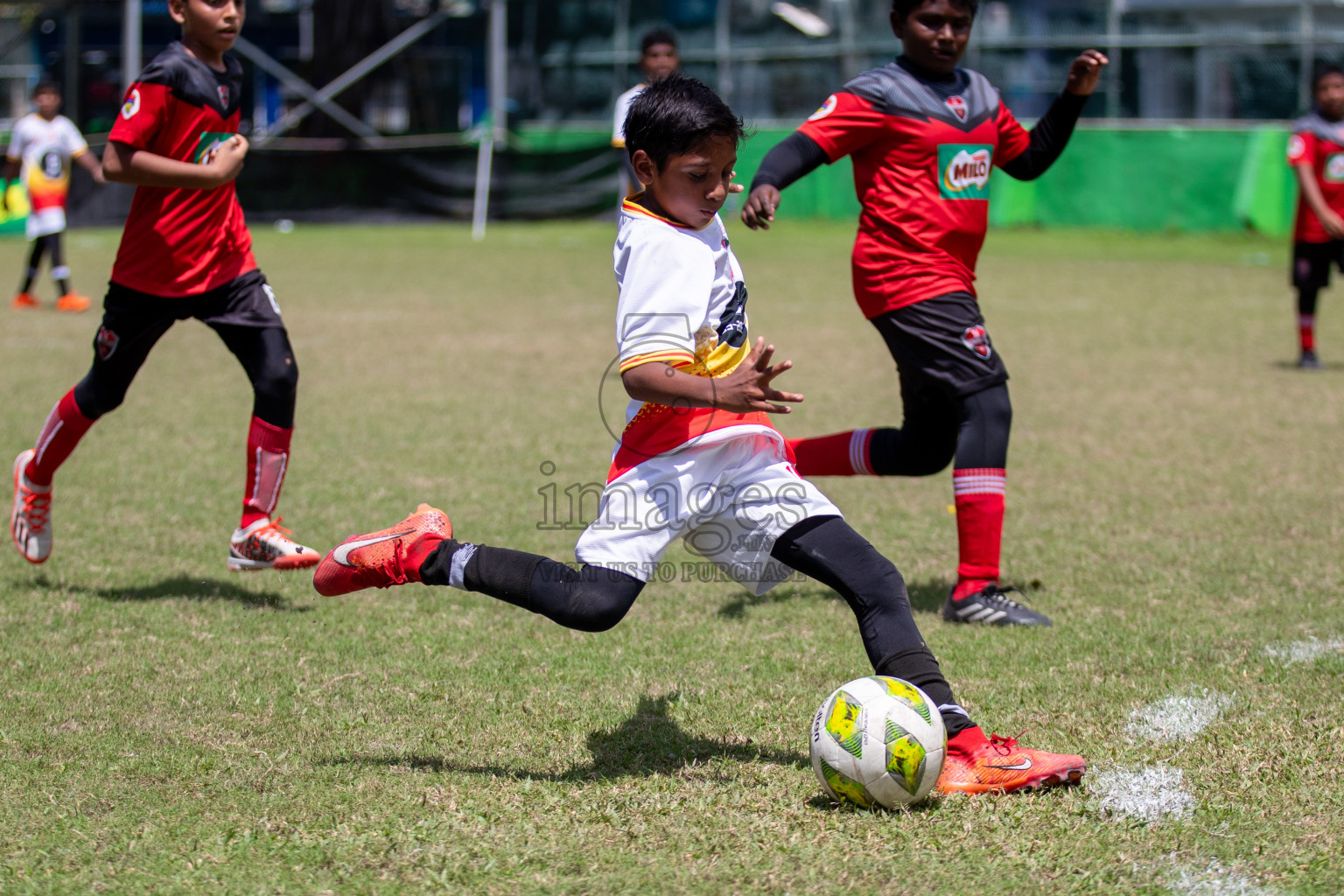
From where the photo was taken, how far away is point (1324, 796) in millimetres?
3057

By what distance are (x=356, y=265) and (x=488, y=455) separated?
10541 mm

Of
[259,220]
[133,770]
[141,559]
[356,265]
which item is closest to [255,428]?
[141,559]

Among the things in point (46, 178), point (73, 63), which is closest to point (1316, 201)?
point (46, 178)

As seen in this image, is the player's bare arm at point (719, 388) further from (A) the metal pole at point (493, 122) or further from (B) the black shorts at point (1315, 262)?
(A) the metal pole at point (493, 122)

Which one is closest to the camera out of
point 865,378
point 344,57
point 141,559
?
point 141,559

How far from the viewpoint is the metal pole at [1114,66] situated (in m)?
21.9

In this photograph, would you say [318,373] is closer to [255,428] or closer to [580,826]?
[255,428]

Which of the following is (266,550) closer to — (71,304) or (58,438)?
(58,438)

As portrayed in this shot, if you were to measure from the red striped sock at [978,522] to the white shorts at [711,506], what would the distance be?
4.53ft

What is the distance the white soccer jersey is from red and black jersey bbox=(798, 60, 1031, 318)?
9.90m

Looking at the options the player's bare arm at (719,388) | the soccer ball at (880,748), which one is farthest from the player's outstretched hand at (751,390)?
the soccer ball at (880,748)

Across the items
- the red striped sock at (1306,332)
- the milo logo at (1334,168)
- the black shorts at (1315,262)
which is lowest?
the red striped sock at (1306,332)

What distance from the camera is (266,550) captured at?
15.2 feet

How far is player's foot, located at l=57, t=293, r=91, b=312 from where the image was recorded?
1260 centimetres
